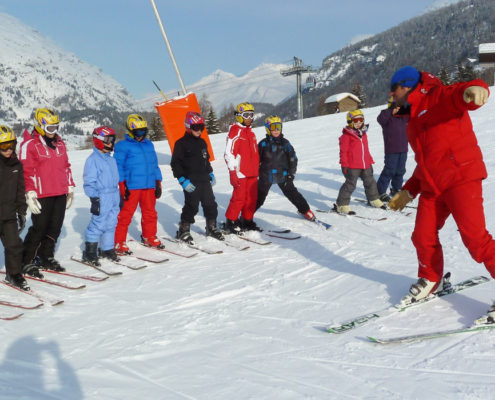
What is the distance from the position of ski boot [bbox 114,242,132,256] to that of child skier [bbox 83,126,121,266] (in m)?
0.30

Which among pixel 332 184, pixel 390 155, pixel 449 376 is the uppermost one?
pixel 390 155

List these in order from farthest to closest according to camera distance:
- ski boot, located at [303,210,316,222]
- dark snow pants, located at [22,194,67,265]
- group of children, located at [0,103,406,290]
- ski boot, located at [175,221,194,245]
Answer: ski boot, located at [303,210,316,222]
ski boot, located at [175,221,194,245]
dark snow pants, located at [22,194,67,265]
group of children, located at [0,103,406,290]

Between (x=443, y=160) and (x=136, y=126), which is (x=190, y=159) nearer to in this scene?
(x=136, y=126)

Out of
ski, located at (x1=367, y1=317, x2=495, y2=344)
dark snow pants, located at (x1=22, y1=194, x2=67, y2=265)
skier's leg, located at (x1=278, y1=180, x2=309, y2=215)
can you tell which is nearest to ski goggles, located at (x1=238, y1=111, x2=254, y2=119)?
skier's leg, located at (x1=278, y1=180, x2=309, y2=215)

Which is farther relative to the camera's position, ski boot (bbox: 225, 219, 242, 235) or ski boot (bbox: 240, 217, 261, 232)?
ski boot (bbox: 240, 217, 261, 232)

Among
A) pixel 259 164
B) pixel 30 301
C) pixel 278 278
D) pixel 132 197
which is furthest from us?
pixel 259 164

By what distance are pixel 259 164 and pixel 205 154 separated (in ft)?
3.34

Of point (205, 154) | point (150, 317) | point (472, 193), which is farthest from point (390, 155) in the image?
point (150, 317)

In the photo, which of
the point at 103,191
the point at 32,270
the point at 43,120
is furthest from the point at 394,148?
the point at 32,270

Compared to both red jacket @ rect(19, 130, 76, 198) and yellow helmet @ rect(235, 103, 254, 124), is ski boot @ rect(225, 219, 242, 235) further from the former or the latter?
red jacket @ rect(19, 130, 76, 198)

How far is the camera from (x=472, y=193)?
11.2 feet

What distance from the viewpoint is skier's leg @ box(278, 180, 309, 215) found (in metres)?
7.48

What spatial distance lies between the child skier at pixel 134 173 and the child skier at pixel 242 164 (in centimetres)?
120

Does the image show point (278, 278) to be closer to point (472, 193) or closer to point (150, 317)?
point (150, 317)
